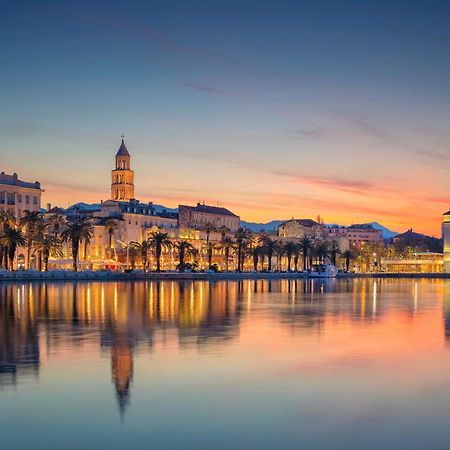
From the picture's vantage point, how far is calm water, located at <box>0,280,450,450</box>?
54.8ft

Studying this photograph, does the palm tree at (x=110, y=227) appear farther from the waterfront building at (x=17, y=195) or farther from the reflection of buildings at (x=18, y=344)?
the reflection of buildings at (x=18, y=344)

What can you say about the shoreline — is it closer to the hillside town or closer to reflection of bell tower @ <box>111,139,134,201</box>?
the hillside town

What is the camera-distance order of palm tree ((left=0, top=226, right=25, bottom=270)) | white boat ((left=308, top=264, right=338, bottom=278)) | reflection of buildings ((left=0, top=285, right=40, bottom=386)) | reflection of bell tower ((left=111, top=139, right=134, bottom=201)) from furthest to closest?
reflection of bell tower ((left=111, top=139, right=134, bottom=201)) < white boat ((left=308, top=264, right=338, bottom=278)) < palm tree ((left=0, top=226, right=25, bottom=270)) < reflection of buildings ((left=0, top=285, right=40, bottom=386))

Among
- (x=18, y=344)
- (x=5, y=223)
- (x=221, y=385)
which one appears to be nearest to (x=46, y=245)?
(x=5, y=223)

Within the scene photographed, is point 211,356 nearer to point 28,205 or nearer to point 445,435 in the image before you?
point 445,435

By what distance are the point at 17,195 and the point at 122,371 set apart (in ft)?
376

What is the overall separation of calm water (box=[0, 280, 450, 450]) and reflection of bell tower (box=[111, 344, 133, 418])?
40 mm

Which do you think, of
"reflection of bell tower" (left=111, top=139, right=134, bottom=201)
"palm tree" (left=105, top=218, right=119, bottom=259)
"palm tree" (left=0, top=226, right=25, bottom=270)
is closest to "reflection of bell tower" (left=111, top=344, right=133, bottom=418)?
"palm tree" (left=0, top=226, right=25, bottom=270)

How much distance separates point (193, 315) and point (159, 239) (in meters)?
90.5

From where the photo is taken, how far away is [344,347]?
31078 mm

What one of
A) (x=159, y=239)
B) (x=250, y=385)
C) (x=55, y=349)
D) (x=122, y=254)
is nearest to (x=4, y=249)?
(x=159, y=239)

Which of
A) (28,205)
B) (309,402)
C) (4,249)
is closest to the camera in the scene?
Result: (309,402)

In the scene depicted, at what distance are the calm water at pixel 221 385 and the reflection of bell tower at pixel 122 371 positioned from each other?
4 cm

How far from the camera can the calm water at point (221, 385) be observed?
16.7m
